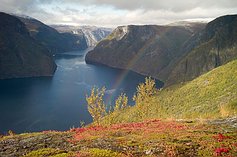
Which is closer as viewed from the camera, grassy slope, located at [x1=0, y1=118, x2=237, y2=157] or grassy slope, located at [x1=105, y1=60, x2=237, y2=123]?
grassy slope, located at [x1=0, y1=118, x2=237, y2=157]

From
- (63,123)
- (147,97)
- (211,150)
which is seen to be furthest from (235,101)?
(63,123)

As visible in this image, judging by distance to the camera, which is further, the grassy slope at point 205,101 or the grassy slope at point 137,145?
the grassy slope at point 205,101

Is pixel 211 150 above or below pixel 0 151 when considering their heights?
above

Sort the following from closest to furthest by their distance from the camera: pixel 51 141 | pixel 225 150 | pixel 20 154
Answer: pixel 225 150 < pixel 20 154 < pixel 51 141

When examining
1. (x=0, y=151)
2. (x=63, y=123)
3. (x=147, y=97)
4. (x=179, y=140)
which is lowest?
(x=63, y=123)

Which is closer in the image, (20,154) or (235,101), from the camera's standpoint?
(20,154)

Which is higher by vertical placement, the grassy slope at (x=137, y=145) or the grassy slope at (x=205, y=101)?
Result: the grassy slope at (x=137, y=145)

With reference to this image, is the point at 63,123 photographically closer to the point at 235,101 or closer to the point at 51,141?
the point at 235,101

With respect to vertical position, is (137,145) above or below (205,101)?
above

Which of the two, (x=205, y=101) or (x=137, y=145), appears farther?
(x=205, y=101)

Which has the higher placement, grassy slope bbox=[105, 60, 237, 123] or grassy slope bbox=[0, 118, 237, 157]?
grassy slope bbox=[0, 118, 237, 157]

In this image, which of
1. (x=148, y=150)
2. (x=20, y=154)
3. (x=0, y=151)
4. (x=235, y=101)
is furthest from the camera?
(x=235, y=101)
